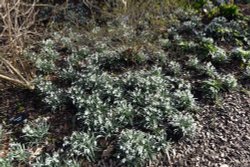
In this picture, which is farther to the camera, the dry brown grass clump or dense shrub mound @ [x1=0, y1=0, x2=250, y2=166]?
the dry brown grass clump

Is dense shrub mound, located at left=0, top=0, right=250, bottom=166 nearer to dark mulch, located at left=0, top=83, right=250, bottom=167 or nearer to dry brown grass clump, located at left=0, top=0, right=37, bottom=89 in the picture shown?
dark mulch, located at left=0, top=83, right=250, bottom=167

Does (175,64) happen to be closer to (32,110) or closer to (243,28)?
(243,28)

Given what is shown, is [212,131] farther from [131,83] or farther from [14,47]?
[14,47]

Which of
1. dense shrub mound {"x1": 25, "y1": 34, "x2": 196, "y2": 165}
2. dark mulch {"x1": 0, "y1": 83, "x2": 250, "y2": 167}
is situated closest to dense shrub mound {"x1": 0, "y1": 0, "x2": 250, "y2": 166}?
dense shrub mound {"x1": 25, "y1": 34, "x2": 196, "y2": 165}

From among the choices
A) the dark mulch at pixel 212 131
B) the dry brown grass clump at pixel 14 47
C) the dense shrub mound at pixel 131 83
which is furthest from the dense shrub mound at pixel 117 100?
the dry brown grass clump at pixel 14 47

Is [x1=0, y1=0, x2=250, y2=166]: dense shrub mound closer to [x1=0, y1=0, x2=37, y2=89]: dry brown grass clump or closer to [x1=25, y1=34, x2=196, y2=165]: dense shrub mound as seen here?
[x1=25, y1=34, x2=196, y2=165]: dense shrub mound

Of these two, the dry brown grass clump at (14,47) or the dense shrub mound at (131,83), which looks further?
the dry brown grass clump at (14,47)

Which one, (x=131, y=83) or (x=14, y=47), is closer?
(x=14, y=47)

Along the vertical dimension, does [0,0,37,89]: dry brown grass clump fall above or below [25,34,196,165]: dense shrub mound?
above

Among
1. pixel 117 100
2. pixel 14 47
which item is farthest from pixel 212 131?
pixel 14 47

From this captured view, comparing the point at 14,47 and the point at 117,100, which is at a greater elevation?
the point at 14,47

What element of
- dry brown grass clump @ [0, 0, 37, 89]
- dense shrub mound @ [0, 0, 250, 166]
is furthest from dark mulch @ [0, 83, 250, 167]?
dry brown grass clump @ [0, 0, 37, 89]

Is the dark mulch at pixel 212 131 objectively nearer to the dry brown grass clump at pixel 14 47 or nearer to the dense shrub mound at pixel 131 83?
the dense shrub mound at pixel 131 83

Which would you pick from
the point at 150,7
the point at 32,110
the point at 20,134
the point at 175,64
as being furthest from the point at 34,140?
the point at 150,7
